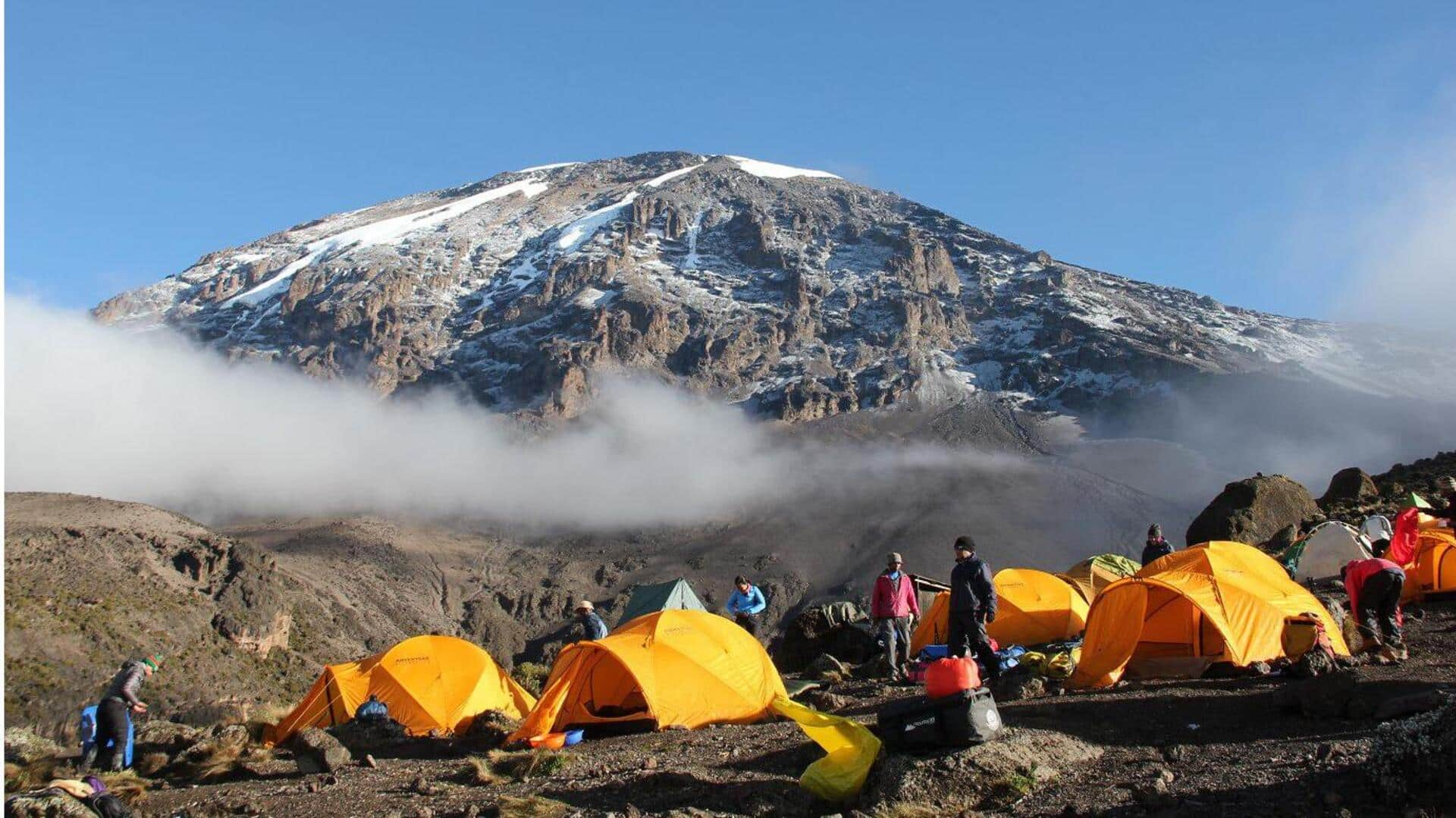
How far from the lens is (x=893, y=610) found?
1495 cm

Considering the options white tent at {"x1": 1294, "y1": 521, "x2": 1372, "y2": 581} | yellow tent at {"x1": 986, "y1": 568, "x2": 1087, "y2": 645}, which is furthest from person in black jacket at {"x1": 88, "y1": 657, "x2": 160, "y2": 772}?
white tent at {"x1": 1294, "y1": 521, "x2": 1372, "y2": 581}

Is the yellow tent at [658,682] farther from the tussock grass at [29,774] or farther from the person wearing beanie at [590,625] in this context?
the tussock grass at [29,774]

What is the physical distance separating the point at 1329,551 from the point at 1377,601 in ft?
30.2

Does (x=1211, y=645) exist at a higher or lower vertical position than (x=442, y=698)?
higher

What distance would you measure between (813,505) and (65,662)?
323 feet

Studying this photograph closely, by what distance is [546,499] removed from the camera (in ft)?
488

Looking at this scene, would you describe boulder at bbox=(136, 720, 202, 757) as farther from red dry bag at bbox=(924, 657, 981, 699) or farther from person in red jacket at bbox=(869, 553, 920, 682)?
red dry bag at bbox=(924, 657, 981, 699)

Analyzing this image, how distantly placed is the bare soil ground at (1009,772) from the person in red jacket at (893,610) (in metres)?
2.40

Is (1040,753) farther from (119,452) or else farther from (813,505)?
(119,452)

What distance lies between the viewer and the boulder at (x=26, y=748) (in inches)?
521

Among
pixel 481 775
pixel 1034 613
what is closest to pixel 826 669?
pixel 1034 613

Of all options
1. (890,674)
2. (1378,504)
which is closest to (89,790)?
(890,674)

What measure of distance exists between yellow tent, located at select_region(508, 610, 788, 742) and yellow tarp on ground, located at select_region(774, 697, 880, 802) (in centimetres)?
434

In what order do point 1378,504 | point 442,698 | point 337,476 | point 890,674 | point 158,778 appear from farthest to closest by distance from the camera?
point 337,476
point 1378,504
point 442,698
point 890,674
point 158,778
